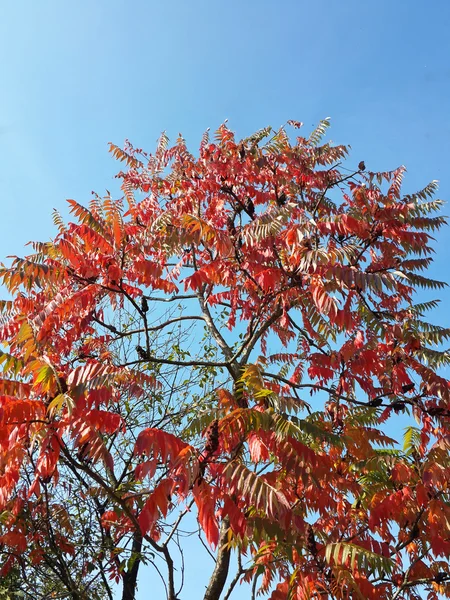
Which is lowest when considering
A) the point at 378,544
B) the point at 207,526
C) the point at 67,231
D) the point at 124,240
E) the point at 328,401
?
the point at 207,526

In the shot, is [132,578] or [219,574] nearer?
[219,574]

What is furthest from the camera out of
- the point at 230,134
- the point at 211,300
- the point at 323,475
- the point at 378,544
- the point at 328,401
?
the point at 230,134

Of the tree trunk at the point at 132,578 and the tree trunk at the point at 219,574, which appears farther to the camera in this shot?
the tree trunk at the point at 132,578

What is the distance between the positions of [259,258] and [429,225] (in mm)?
2745

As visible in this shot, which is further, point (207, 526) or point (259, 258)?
point (259, 258)

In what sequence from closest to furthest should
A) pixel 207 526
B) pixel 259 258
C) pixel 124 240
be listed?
1. pixel 207 526
2. pixel 124 240
3. pixel 259 258

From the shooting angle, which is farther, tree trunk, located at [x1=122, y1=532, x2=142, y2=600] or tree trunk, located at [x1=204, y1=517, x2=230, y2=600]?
tree trunk, located at [x1=122, y1=532, x2=142, y2=600]

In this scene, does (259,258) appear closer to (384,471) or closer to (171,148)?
(384,471)

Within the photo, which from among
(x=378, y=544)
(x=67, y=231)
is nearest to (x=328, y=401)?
(x=378, y=544)

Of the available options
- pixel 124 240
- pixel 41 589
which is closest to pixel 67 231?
pixel 124 240

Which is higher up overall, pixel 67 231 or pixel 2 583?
pixel 67 231

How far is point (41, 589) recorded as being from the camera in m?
7.89

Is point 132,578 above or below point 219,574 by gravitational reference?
above

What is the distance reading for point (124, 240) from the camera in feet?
20.1
